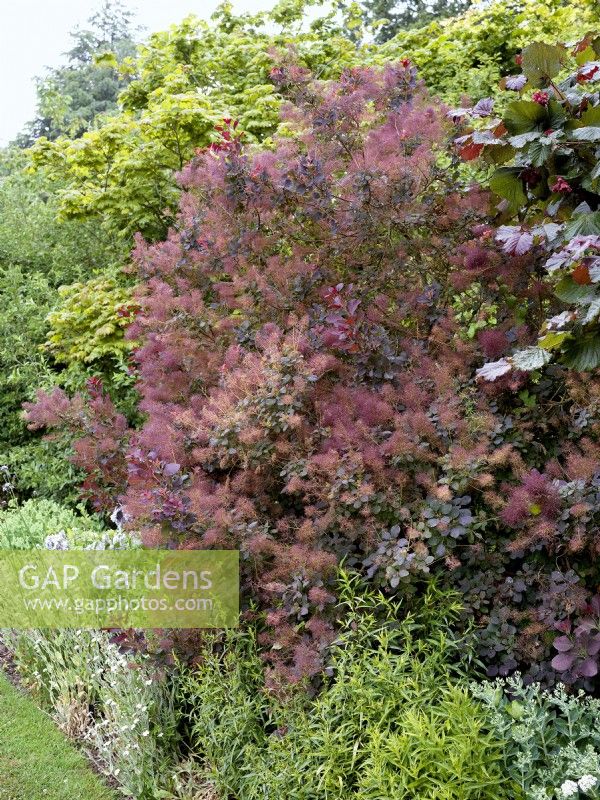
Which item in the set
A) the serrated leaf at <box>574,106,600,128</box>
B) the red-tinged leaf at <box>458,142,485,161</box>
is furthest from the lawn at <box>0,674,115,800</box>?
the serrated leaf at <box>574,106,600,128</box>

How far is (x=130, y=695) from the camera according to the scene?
314cm

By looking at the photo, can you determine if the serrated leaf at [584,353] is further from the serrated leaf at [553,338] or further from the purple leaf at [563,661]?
the purple leaf at [563,661]

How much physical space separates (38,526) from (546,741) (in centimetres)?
345

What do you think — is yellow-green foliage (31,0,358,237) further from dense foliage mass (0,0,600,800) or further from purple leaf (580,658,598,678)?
purple leaf (580,658,598,678)

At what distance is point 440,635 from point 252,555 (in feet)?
2.58

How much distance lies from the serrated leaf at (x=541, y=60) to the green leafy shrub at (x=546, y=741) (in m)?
2.04

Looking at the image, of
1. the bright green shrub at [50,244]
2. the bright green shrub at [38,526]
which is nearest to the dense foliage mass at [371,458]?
the bright green shrub at [38,526]

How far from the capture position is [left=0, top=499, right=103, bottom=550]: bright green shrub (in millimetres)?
4555

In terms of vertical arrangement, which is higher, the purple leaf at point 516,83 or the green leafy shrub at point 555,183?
the purple leaf at point 516,83

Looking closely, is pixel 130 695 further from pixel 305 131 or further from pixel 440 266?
pixel 305 131

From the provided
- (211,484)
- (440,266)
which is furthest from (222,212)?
(211,484)

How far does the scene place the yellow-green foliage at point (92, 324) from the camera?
5.95 metres

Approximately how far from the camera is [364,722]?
252 centimetres

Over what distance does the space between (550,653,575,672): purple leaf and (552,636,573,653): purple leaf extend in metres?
0.02
